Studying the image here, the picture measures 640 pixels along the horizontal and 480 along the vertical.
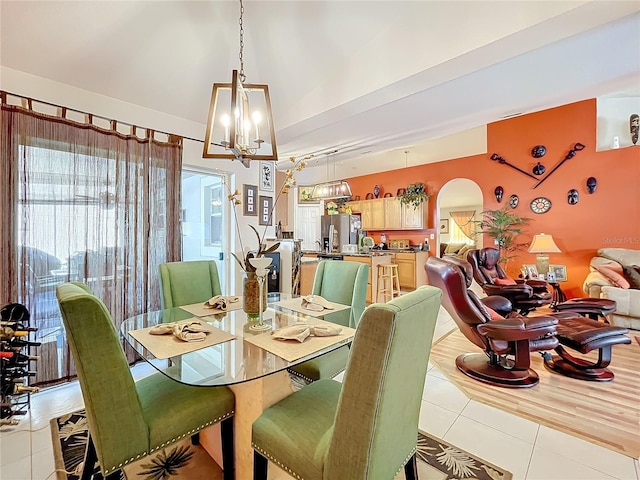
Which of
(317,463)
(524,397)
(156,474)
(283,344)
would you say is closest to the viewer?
(317,463)

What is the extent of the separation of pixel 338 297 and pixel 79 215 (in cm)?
225

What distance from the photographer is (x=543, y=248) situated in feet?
15.5

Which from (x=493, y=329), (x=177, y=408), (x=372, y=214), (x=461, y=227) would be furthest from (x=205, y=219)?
(x=461, y=227)

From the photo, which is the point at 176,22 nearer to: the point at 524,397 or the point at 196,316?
the point at 196,316

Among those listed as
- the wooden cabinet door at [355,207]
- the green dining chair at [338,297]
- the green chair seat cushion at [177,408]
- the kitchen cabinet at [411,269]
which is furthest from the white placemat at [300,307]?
the wooden cabinet door at [355,207]

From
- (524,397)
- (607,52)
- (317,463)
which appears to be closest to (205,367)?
(317,463)

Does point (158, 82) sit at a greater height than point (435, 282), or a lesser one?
greater

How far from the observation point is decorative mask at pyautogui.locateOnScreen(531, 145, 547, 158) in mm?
5184

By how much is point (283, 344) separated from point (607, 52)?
11.2ft

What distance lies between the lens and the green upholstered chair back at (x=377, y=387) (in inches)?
34.5

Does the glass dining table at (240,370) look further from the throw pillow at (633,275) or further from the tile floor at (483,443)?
the throw pillow at (633,275)

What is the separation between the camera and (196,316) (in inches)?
75.7

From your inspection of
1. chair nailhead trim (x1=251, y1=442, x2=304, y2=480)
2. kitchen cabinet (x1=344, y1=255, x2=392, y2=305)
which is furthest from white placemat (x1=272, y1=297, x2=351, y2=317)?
kitchen cabinet (x1=344, y1=255, x2=392, y2=305)

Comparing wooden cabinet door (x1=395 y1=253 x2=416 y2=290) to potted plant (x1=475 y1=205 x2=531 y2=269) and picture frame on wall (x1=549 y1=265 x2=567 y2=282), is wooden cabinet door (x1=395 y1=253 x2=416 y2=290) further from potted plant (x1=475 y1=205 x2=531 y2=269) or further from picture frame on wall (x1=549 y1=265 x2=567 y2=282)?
picture frame on wall (x1=549 y1=265 x2=567 y2=282)
